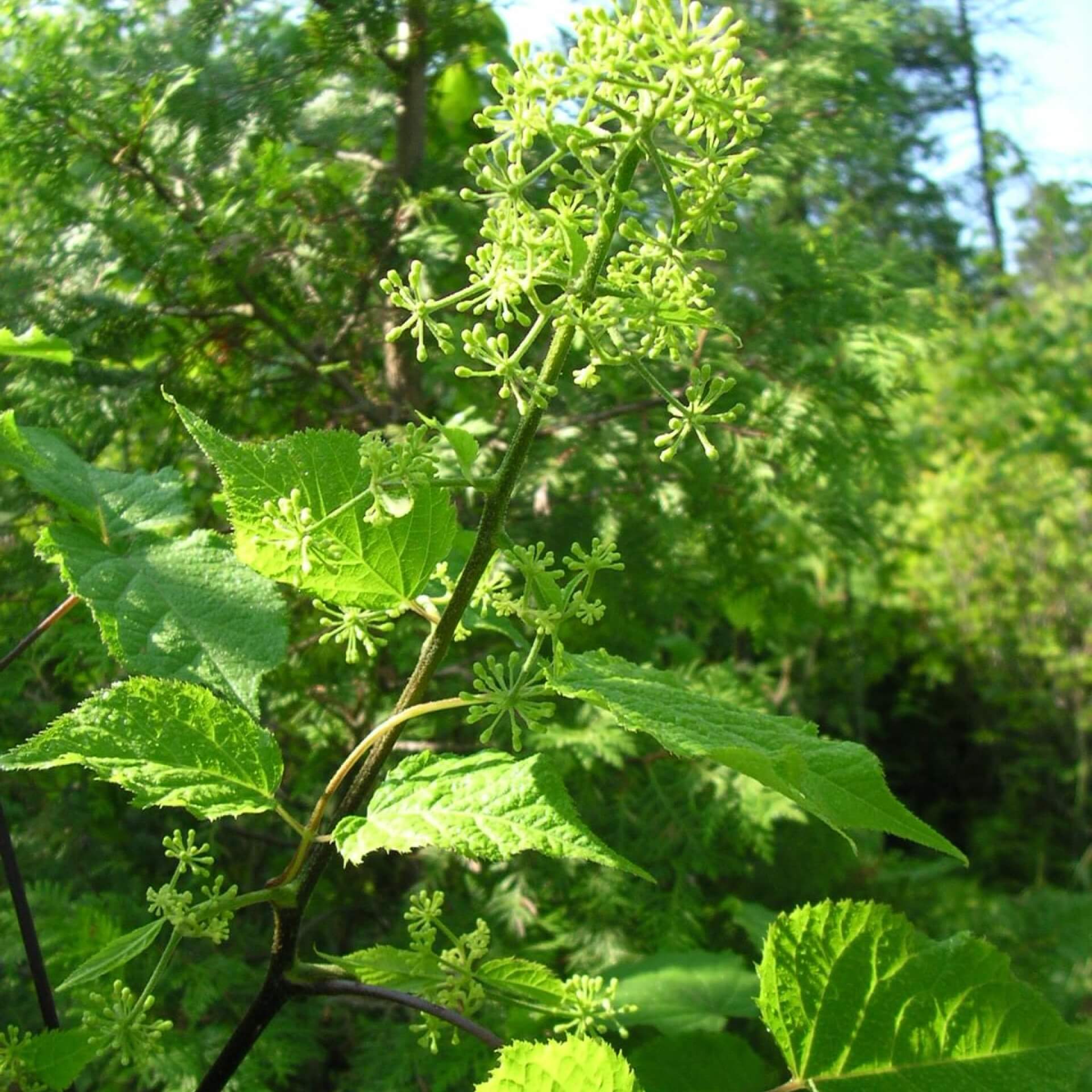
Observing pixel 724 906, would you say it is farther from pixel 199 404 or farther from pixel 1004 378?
pixel 1004 378

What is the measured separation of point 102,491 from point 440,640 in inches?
20.7

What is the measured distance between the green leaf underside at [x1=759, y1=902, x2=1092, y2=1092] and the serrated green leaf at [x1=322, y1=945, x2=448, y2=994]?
25 centimetres

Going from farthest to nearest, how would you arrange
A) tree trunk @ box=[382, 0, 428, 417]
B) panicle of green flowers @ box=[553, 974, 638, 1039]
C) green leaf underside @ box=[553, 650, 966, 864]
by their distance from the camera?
tree trunk @ box=[382, 0, 428, 417]
panicle of green flowers @ box=[553, 974, 638, 1039]
green leaf underside @ box=[553, 650, 966, 864]

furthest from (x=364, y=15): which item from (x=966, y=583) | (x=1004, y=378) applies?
(x=1004, y=378)

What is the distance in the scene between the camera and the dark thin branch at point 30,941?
820mm

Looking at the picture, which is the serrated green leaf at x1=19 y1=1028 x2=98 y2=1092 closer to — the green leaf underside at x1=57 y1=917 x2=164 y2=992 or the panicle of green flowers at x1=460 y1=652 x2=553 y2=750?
the green leaf underside at x1=57 y1=917 x2=164 y2=992

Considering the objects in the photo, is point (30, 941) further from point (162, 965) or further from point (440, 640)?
point (440, 640)

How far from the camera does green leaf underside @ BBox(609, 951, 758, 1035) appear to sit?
54.6 inches

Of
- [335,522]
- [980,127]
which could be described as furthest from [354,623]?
[980,127]

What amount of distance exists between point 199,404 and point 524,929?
117 centimetres

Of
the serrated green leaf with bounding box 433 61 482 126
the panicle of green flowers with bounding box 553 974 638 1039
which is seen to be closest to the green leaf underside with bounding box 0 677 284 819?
the panicle of green flowers with bounding box 553 974 638 1039

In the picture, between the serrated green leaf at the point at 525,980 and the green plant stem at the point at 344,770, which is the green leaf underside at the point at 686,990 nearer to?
the serrated green leaf at the point at 525,980

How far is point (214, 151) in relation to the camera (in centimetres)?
193

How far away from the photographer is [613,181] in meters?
0.69
